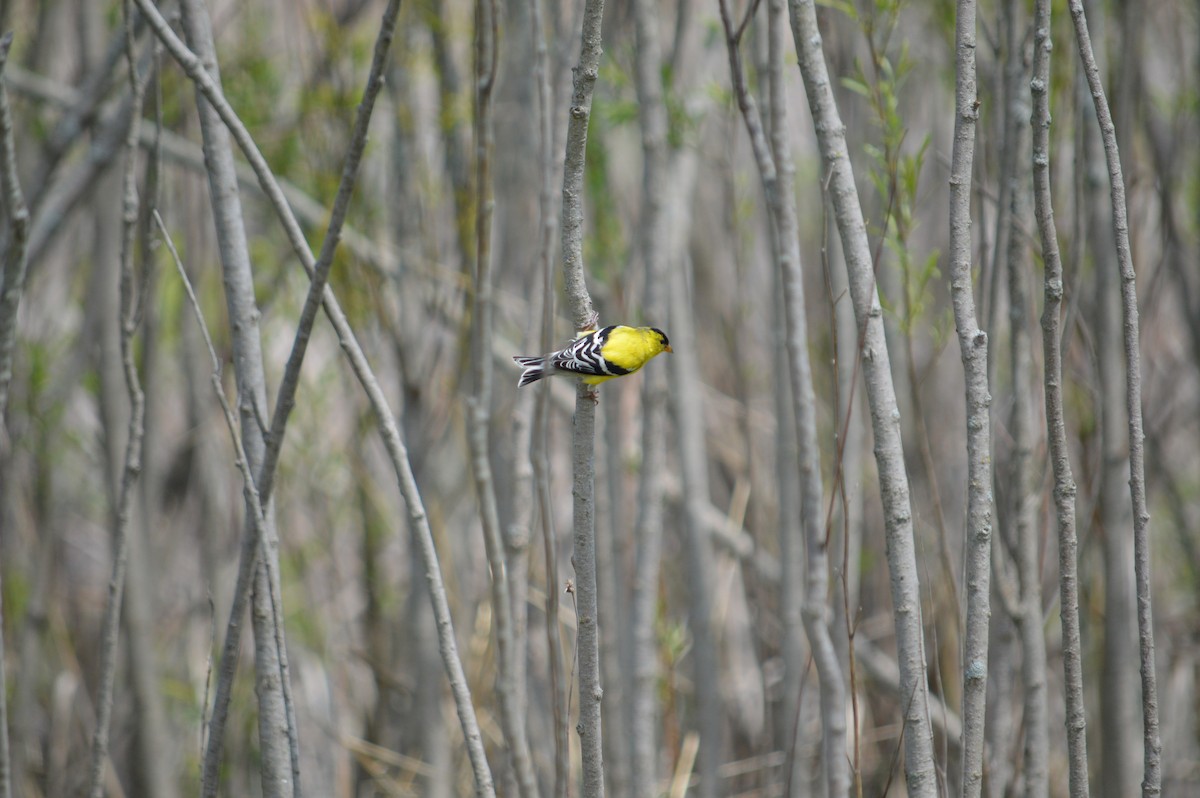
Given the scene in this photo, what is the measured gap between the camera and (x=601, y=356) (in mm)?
1649

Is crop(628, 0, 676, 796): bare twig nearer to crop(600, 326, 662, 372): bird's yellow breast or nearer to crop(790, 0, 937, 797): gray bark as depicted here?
crop(600, 326, 662, 372): bird's yellow breast

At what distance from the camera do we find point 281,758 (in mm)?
1349

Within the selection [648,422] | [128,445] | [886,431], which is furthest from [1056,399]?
[128,445]

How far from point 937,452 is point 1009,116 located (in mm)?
2678

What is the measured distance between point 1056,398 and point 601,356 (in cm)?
74

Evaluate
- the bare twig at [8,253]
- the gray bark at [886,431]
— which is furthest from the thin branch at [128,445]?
the gray bark at [886,431]

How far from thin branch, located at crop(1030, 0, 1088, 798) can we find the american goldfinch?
630 millimetres

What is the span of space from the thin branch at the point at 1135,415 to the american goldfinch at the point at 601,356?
28.2 inches

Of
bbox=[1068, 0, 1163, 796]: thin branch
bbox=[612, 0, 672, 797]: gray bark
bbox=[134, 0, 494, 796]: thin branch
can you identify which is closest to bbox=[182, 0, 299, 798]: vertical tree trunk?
bbox=[134, 0, 494, 796]: thin branch

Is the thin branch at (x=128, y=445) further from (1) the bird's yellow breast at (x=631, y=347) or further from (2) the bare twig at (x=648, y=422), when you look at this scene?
(2) the bare twig at (x=648, y=422)

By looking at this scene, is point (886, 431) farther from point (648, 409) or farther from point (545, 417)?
point (648, 409)

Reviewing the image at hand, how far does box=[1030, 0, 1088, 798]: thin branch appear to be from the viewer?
1190 millimetres

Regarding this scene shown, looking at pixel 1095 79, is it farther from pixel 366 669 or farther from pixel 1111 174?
pixel 366 669

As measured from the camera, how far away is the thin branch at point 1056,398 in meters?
1.19
